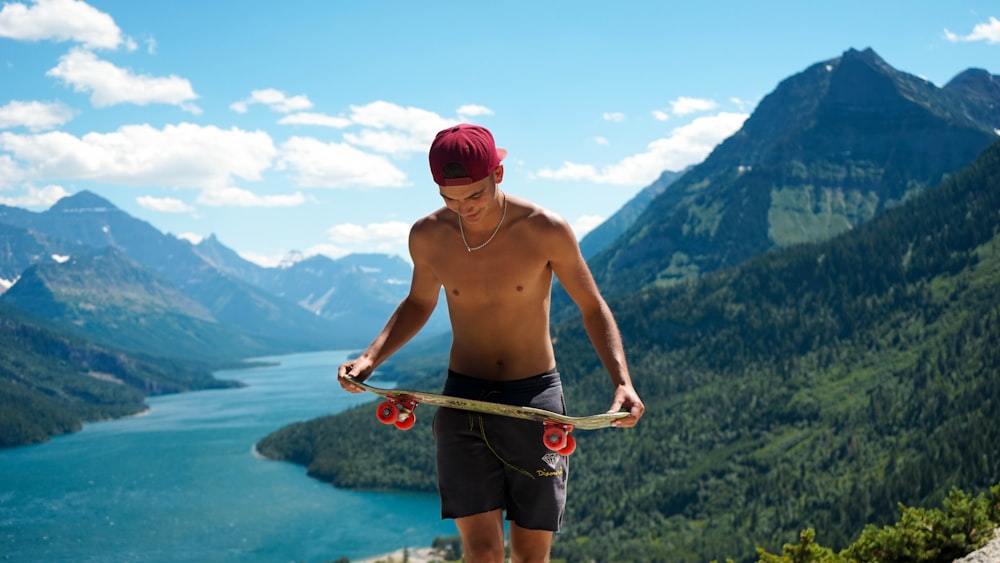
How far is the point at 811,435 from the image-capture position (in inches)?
6265

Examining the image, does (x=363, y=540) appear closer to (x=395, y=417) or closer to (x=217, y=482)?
(x=217, y=482)

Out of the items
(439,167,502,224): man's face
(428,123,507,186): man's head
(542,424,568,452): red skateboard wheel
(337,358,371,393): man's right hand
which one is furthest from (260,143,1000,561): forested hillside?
(428,123,507,186): man's head

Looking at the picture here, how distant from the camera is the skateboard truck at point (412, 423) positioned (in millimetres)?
5242

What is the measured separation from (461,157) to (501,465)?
2125mm

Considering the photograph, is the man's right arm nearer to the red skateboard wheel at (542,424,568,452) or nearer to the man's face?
the man's face

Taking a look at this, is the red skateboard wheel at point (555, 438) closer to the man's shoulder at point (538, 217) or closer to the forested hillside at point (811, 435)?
the man's shoulder at point (538, 217)

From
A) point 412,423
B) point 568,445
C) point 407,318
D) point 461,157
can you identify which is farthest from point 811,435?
point 461,157

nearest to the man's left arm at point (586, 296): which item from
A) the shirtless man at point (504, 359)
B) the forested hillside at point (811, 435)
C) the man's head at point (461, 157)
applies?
the shirtless man at point (504, 359)

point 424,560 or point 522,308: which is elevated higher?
point 522,308

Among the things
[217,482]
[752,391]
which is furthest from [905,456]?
Answer: [217,482]

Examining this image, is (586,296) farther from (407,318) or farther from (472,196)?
(407,318)

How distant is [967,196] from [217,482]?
7009 inches

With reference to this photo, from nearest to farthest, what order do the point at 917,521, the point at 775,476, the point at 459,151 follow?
the point at 459,151, the point at 917,521, the point at 775,476

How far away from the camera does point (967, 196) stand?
19875 cm
